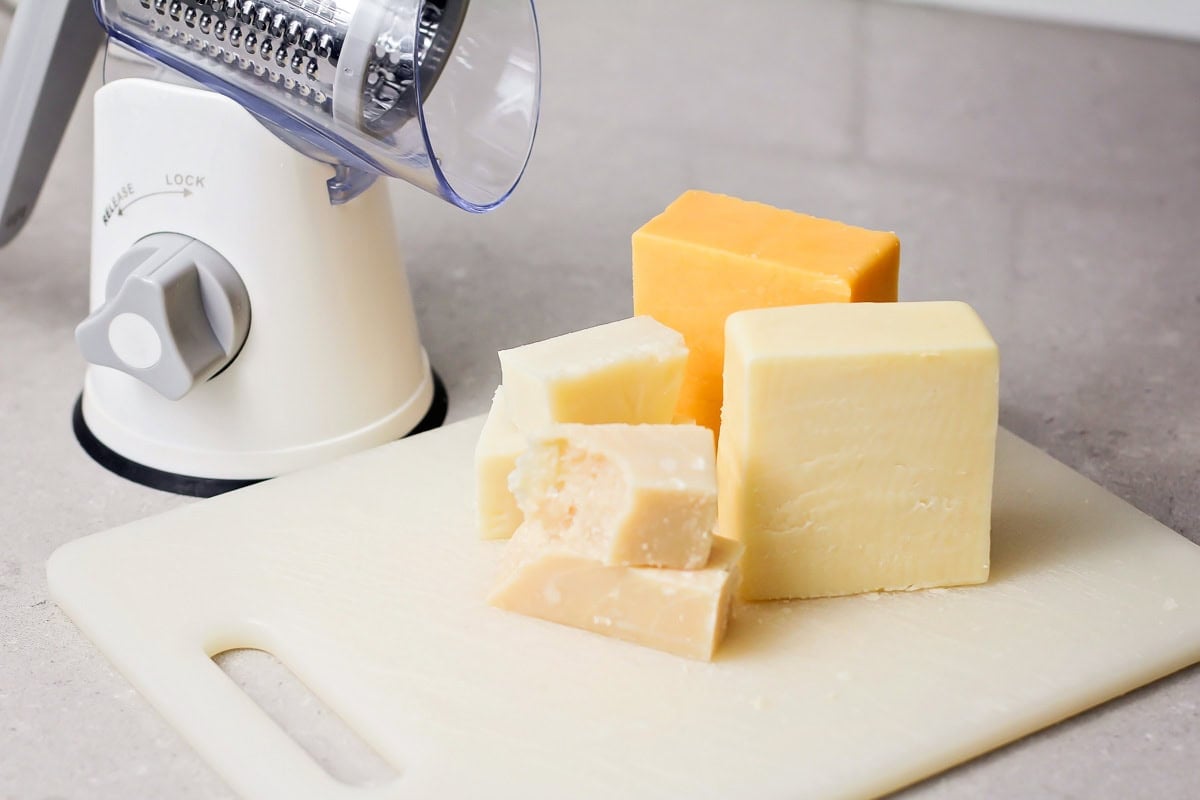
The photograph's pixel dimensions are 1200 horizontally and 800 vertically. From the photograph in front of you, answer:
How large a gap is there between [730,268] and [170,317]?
1.54ft

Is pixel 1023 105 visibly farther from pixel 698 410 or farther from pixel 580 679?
pixel 580 679

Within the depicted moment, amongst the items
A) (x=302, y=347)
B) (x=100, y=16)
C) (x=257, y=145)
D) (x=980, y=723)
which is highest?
(x=100, y=16)

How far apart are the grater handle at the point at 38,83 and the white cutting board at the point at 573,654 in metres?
0.38

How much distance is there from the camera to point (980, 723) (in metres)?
0.98

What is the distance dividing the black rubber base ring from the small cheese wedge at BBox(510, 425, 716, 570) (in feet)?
1.18

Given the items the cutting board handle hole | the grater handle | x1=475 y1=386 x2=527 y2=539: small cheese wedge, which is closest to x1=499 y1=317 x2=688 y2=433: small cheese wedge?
x1=475 y1=386 x2=527 y2=539: small cheese wedge

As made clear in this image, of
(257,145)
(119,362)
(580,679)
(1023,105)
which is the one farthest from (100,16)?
(1023,105)

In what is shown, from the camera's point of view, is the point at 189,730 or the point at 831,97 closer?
the point at 189,730

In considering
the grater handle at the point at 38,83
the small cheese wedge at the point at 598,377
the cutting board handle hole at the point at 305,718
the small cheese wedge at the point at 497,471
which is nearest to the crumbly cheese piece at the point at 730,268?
the small cheese wedge at the point at 598,377

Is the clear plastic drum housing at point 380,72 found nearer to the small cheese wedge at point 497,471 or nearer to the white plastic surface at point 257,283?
the white plastic surface at point 257,283

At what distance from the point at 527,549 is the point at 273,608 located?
207 mm

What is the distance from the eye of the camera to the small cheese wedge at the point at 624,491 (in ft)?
3.25

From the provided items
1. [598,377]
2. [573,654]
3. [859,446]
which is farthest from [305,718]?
[859,446]

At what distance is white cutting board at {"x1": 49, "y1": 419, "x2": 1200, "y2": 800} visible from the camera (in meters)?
0.95
